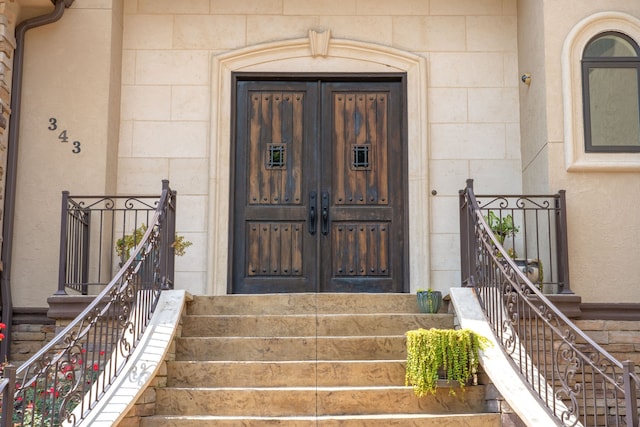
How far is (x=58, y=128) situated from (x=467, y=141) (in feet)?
13.4

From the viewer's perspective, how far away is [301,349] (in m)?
7.54

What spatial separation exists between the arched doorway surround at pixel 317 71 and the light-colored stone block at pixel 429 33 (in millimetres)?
164

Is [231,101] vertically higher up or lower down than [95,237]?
higher up

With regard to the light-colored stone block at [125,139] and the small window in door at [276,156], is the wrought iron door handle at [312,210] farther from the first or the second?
the light-colored stone block at [125,139]

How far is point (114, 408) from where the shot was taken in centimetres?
629

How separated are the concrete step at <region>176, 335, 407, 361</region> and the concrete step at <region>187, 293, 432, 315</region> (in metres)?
0.72

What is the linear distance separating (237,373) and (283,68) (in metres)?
3.87

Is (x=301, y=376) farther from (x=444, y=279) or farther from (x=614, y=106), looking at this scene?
Answer: (x=614, y=106)

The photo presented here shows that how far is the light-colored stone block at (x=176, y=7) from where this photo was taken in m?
10.0

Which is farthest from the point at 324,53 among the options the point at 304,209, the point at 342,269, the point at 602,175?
the point at 602,175

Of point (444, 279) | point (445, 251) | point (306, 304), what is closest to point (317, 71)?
point (445, 251)

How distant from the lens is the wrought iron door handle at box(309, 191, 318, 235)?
31.6ft

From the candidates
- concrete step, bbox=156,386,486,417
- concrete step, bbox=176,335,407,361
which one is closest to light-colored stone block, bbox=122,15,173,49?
concrete step, bbox=176,335,407,361

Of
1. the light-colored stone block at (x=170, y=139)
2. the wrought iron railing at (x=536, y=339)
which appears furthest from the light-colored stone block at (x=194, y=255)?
the wrought iron railing at (x=536, y=339)
